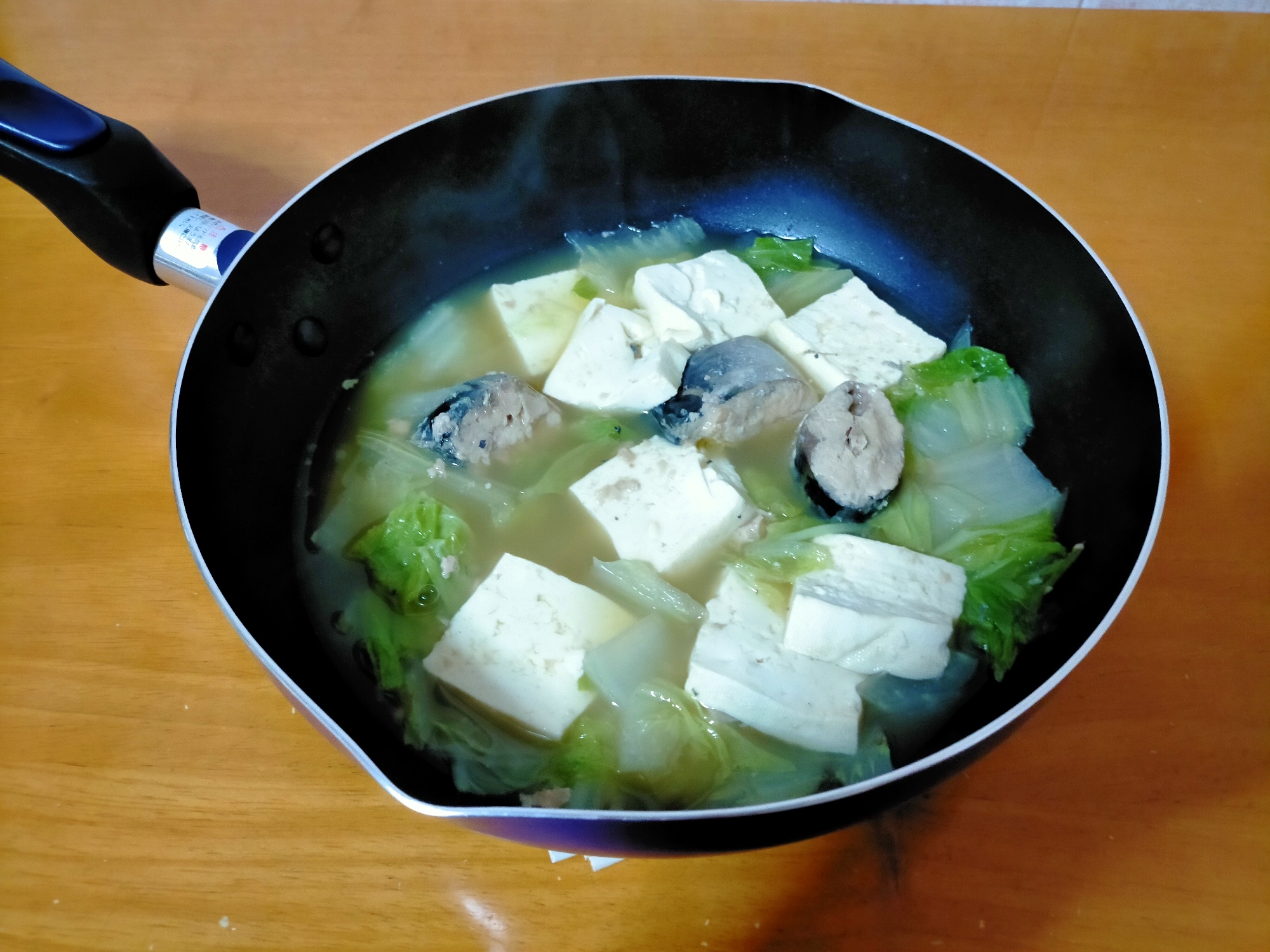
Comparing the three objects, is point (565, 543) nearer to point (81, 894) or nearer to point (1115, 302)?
point (81, 894)

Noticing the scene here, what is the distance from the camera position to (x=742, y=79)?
1872 millimetres

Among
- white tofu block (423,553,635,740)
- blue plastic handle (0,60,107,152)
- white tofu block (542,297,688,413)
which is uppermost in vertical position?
blue plastic handle (0,60,107,152)

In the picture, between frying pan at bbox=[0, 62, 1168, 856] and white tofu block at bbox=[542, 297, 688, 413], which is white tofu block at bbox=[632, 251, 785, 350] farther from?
frying pan at bbox=[0, 62, 1168, 856]

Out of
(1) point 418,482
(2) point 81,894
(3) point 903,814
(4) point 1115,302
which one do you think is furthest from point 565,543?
(4) point 1115,302

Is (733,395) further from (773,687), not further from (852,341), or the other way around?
(773,687)

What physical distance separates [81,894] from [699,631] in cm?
105

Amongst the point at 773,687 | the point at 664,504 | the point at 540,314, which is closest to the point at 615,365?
the point at 540,314

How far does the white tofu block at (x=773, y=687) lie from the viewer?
4.25ft

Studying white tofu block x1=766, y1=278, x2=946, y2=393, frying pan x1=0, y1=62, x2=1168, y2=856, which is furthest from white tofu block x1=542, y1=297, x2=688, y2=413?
frying pan x1=0, y1=62, x2=1168, y2=856

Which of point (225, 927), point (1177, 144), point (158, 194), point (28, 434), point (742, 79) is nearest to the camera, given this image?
point (225, 927)

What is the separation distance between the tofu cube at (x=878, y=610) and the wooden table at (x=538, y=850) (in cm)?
21

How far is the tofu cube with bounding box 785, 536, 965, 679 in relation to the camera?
134 cm

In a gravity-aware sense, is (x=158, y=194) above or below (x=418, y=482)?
above

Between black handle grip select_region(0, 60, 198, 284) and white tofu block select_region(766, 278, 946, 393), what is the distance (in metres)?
1.30
